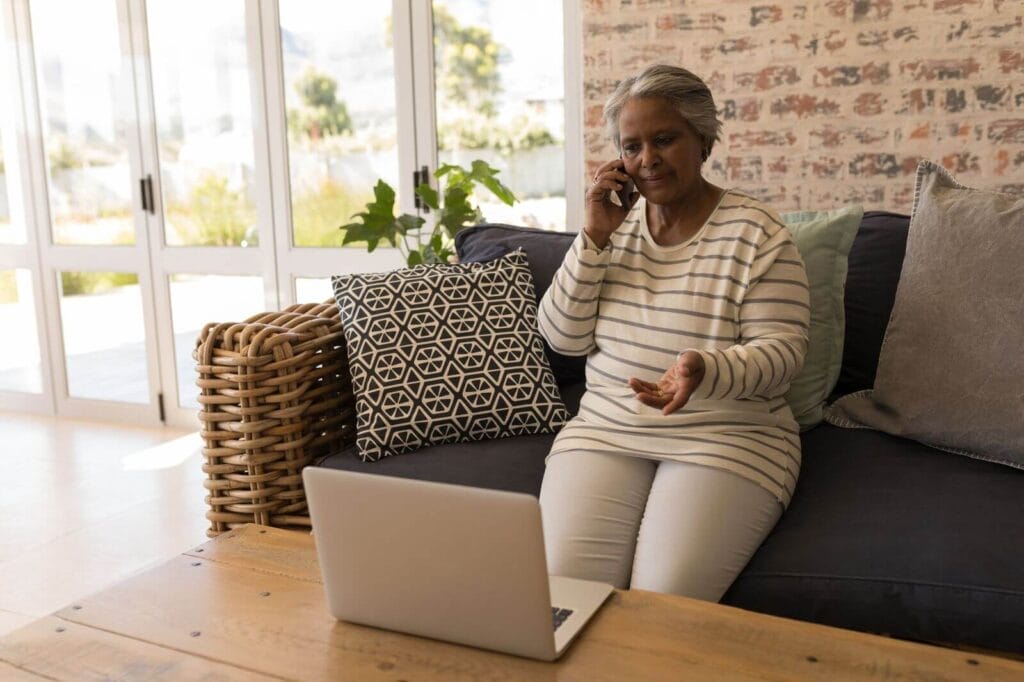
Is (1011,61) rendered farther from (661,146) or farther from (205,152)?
(205,152)

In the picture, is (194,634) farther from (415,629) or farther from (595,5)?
(595,5)

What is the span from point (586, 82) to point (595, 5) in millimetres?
230

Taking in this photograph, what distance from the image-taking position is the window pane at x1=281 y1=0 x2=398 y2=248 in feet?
12.1

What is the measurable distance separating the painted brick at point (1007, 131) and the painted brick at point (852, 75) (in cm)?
31

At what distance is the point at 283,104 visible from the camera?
3854 mm

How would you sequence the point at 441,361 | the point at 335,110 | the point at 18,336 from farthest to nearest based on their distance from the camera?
1. the point at 18,336
2. the point at 335,110
3. the point at 441,361

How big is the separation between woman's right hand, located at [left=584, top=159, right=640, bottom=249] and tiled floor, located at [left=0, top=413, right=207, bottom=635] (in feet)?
4.43

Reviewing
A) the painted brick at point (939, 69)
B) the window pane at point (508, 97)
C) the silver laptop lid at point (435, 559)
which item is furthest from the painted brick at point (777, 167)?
the silver laptop lid at point (435, 559)

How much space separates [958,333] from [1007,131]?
3.63 feet

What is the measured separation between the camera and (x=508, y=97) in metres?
3.46

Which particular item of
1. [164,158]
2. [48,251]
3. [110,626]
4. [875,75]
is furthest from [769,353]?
Result: [48,251]

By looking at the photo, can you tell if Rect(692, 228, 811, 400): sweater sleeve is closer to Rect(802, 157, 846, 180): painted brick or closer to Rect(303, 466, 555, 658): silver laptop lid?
Rect(303, 466, 555, 658): silver laptop lid

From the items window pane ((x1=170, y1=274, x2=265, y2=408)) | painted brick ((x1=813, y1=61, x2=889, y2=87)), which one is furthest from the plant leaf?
window pane ((x1=170, y1=274, x2=265, y2=408))

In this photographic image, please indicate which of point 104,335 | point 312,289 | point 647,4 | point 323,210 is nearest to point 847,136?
point 647,4
